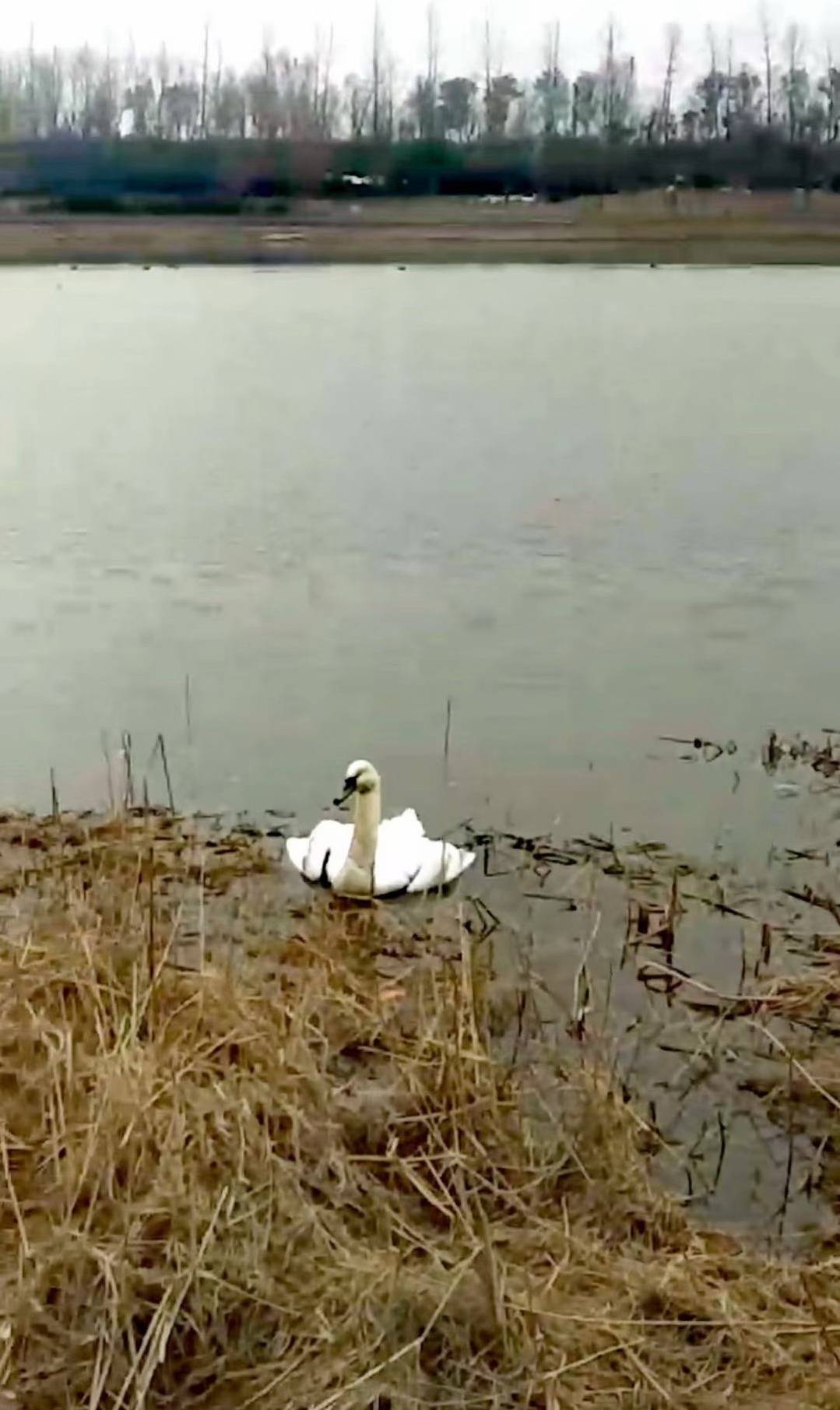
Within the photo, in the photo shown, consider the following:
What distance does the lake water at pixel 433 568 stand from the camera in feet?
21.5

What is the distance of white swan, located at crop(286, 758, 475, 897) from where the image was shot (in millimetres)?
5184

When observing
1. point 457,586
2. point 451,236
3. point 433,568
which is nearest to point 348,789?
point 457,586

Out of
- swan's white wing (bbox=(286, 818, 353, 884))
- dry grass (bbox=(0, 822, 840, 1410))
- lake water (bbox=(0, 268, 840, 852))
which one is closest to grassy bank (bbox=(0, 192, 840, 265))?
lake water (bbox=(0, 268, 840, 852))

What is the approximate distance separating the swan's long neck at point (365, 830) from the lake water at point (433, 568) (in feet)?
2.27

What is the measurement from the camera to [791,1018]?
14.3 feet

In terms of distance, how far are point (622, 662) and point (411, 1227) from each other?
16.1 ft

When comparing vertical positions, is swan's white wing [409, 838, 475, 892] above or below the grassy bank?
below

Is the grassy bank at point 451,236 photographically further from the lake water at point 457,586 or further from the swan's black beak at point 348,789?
the swan's black beak at point 348,789

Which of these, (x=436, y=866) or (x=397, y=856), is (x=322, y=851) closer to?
(x=397, y=856)

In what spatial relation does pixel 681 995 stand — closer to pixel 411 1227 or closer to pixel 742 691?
pixel 411 1227

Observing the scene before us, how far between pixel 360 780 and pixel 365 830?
145mm

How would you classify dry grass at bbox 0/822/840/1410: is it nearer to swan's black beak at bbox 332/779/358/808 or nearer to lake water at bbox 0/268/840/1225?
lake water at bbox 0/268/840/1225

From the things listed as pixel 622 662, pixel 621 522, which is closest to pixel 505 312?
pixel 621 522

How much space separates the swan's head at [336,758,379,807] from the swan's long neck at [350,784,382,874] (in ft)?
0.04
